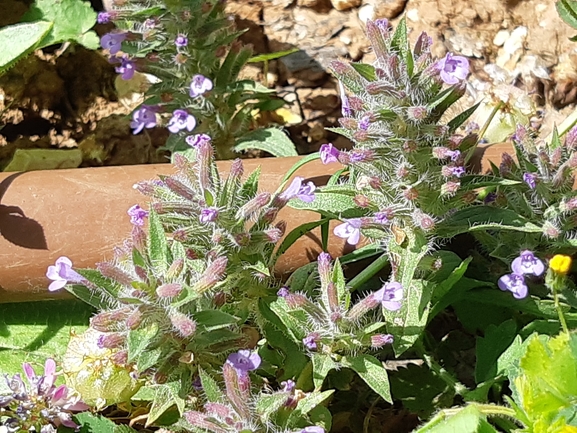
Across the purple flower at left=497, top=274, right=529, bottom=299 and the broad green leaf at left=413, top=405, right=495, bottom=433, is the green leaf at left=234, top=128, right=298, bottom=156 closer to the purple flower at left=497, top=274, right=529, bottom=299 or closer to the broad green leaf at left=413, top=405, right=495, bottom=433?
the purple flower at left=497, top=274, right=529, bottom=299

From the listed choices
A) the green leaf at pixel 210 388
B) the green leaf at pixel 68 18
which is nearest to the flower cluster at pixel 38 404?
the green leaf at pixel 210 388

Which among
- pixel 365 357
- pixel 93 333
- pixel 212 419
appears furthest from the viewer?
pixel 93 333

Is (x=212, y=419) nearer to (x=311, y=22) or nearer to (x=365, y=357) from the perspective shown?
(x=365, y=357)

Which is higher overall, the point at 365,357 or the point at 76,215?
the point at 76,215

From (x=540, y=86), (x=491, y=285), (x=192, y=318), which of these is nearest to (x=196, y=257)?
(x=192, y=318)

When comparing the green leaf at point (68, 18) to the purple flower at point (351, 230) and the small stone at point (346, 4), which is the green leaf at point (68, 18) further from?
the purple flower at point (351, 230)

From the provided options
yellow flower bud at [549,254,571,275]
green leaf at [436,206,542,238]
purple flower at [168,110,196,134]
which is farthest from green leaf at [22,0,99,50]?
yellow flower bud at [549,254,571,275]
